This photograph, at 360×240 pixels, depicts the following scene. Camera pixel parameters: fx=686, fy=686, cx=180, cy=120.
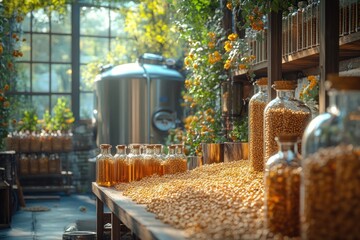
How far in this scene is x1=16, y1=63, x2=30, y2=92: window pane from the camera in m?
10.1

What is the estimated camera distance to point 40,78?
10320 millimetres

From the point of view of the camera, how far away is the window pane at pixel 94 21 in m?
10.5

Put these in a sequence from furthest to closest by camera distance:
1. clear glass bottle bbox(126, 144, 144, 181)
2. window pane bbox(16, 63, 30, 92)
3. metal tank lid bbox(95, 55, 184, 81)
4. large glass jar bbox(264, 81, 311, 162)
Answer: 1. window pane bbox(16, 63, 30, 92)
2. metal tank lid bbox(95, 55, 184, 81)
3. clear glass bottle bbox(126, 144, 144, 181)
4. large glass jar bbox(264, 81, 311, 162)

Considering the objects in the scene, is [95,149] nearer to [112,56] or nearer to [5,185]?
[112,56]

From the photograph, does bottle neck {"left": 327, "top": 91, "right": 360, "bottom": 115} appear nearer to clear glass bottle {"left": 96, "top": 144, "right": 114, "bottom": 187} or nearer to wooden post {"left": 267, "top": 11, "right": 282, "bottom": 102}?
wooden post {"left": 267, "top": 11, "right": 282, "bottom": 102}

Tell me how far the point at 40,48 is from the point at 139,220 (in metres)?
8.64

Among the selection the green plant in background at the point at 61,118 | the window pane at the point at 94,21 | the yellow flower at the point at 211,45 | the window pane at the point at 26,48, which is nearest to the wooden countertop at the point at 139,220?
the yellow flower at the point at 211,45

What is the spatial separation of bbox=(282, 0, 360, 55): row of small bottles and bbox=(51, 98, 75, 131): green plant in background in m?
5.92

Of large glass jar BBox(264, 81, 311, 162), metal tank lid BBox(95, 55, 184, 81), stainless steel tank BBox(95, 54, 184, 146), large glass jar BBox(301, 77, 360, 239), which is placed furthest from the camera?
metal tank lid BBox(95, 55, 184, 81)

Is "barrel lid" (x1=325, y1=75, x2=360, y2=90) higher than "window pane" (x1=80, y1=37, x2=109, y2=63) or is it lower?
lower

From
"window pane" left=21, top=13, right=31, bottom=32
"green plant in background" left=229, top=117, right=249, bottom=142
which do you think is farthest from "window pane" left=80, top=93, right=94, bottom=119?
"green plant in background" left=229, top=117, right=249, bottom=142

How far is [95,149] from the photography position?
9.69 m

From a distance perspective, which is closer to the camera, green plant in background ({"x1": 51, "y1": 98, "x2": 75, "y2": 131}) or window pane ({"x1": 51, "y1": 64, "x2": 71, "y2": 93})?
green plant in background ({"x1": 51, "y1": 98, "x2": 75, "y2": 131})

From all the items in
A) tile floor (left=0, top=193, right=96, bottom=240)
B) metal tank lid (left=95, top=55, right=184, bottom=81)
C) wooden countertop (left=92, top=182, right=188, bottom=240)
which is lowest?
tile floor (left=0, top=193, right=96, bottom=240)
